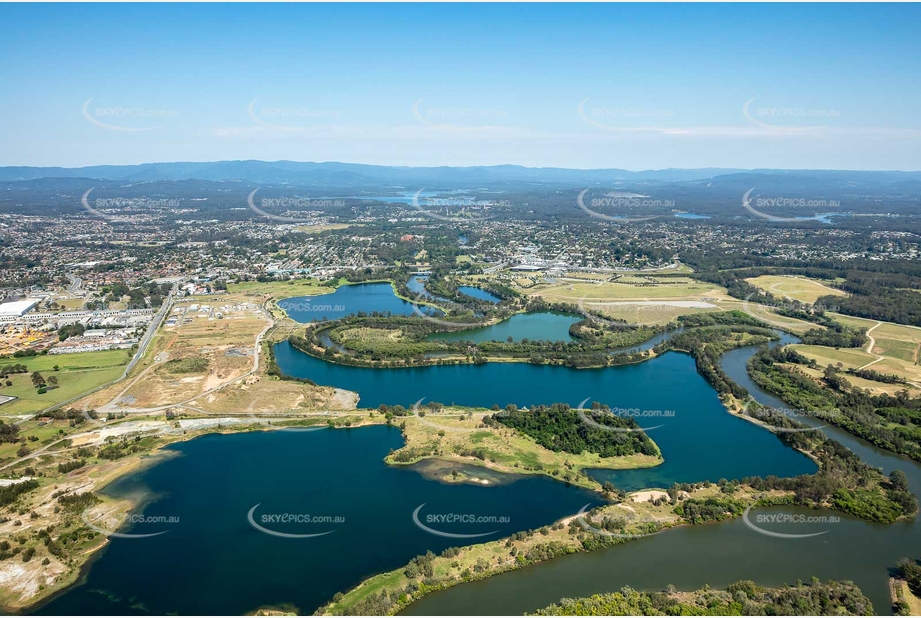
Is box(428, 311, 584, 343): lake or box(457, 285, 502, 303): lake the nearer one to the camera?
box(428, 311, 584, 343): lake

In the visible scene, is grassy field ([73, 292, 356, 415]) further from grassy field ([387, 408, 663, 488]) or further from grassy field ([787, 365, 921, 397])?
grassy field ([787, 365, 921, 397])

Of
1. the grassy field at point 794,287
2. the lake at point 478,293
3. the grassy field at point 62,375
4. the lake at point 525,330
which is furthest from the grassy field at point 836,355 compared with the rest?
the grassy field at point 62,375

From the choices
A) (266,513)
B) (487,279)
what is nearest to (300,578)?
(266,513)

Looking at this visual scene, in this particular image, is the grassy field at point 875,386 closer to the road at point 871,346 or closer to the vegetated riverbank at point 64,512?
the road at point 871,346

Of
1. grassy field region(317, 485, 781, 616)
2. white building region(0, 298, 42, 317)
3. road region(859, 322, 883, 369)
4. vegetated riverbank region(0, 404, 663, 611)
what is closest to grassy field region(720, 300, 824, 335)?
road region(859, 322, 883, 369)

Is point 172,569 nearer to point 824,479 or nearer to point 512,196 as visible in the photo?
point 824,479
